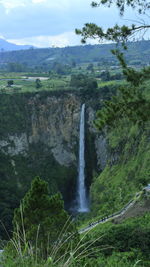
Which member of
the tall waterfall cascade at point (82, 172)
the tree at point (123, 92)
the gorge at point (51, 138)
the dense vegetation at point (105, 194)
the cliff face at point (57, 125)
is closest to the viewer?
the dense vegetation at point (105, 194)

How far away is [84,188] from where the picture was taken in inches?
2044

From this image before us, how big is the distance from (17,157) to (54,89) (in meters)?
12.6

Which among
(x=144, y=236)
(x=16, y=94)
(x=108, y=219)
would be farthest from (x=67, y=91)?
(x=144, y=236)

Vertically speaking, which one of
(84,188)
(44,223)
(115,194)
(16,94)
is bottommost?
(84,188)

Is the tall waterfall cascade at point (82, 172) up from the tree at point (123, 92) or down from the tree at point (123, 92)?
down

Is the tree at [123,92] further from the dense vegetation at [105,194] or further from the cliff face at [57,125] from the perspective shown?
the cliff face at [57,125]

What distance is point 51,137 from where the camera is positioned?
54031 millimetres

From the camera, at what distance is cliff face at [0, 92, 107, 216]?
5150 cm

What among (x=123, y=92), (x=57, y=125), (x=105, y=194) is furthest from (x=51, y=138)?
(x=123, y=92)

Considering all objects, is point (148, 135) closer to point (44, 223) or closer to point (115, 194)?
point (115, 194)

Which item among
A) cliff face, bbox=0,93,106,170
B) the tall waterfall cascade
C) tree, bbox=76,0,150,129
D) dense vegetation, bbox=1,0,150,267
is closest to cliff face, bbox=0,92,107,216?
cliff face, bbox=0,93,106,170

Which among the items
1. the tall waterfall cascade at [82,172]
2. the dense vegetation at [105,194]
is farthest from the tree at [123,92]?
the tall waterfall cascade at [82,172]

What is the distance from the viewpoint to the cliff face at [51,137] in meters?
51.5

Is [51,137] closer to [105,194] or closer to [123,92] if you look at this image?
[105,194]
